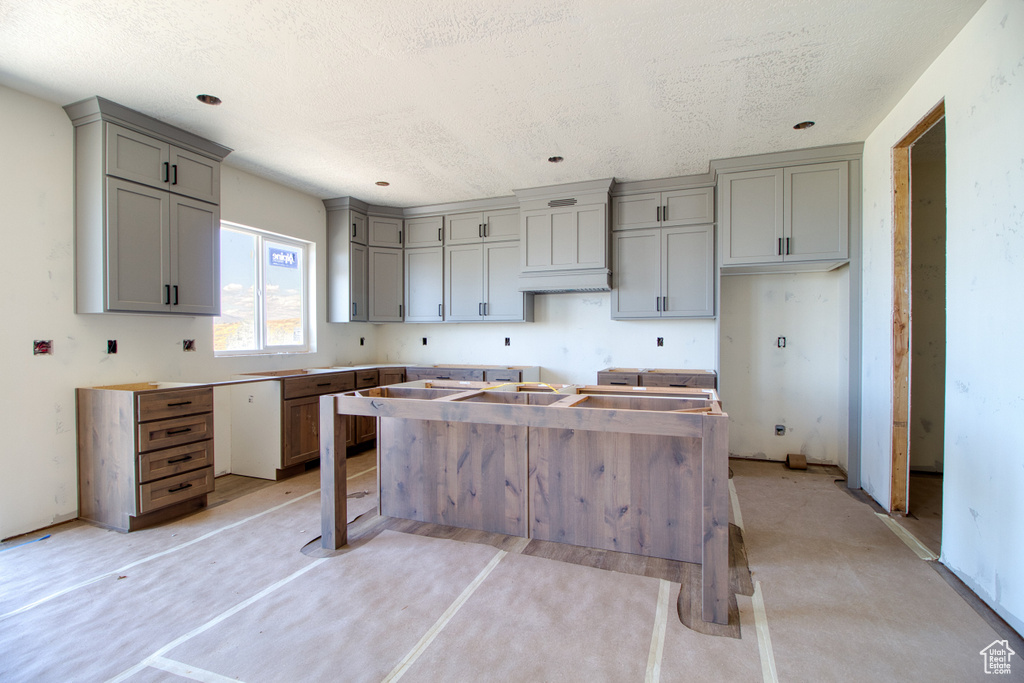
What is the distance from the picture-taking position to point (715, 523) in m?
1.90

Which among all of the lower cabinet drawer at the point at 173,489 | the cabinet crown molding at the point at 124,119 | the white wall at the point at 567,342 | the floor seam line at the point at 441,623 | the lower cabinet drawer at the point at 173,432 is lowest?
the floor seam line at the point at 441,623

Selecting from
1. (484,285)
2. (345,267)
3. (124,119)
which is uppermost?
(124,119)

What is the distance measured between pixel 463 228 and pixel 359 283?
1330 millimetres

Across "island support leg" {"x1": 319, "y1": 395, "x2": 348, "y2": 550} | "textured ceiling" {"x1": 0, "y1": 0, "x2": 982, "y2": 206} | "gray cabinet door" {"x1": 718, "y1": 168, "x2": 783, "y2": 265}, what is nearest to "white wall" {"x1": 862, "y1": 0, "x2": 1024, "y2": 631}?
"textured ceiling" {"x1": 0, "y1": 0, "x2": 982, "y2": 206}

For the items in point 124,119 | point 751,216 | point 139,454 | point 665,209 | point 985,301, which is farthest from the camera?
point 665,209

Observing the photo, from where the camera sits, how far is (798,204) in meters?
3.78

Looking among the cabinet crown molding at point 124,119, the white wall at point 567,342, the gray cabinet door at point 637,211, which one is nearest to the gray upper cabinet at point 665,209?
the gray cabinet door at point 637,211

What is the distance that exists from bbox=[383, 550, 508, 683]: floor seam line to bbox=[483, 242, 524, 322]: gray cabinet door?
118 inches

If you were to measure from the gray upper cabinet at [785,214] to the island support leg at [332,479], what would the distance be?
337 cm

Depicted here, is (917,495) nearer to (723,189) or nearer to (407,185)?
(723,189)

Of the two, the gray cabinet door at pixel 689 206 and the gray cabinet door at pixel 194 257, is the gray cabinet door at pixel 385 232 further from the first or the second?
the gray cabinet door at pixel 689 206

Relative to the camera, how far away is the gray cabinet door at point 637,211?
14.7ft

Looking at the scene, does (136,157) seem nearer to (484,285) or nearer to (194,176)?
(194,176)

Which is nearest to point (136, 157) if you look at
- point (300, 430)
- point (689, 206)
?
point (300, 430)
